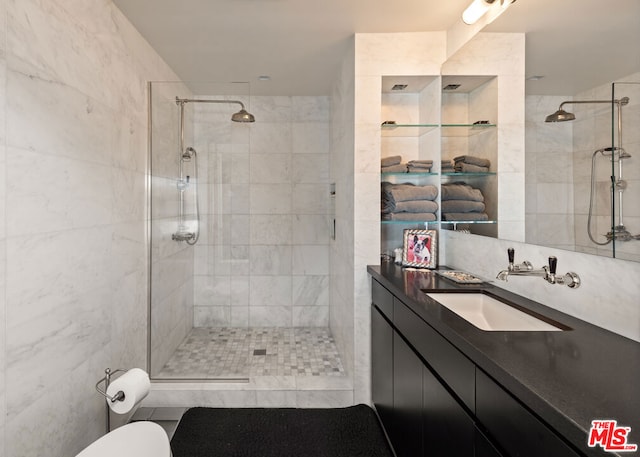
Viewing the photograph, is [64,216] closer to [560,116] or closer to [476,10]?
[560,116]

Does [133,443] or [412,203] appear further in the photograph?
[412,203]

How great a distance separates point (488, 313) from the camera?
5.73ft

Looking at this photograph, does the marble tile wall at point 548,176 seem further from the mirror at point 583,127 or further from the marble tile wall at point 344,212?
the marble tile wall at point 344,212

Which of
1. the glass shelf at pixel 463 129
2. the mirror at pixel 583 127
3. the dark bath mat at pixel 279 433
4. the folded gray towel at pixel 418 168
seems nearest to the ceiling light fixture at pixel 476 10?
the mirror at pixel 583 127

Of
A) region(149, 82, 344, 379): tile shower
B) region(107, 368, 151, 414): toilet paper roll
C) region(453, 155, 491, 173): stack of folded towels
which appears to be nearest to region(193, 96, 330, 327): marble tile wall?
region(149, 82, 344, 379): tile shower

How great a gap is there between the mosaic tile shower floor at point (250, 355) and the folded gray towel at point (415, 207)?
50.9 inches

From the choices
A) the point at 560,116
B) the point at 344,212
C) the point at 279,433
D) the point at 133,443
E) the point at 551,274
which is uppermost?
the point at 560,116

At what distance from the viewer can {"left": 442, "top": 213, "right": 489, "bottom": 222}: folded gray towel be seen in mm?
2154

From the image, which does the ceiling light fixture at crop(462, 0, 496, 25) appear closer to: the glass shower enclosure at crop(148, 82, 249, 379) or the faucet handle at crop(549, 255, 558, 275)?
the faucet handle at crop(549, 255, 558, 275)

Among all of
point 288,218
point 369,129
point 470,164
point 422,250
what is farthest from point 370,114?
point 288,218

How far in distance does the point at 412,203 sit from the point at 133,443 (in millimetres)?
1966

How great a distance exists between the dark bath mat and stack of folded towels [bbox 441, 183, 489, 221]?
4.45 ft

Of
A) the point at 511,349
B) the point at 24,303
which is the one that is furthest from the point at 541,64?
the point at 24,303

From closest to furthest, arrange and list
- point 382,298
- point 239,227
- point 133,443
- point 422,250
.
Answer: point 133,443 < point 382,298 < point 422,250 < point 239,227
